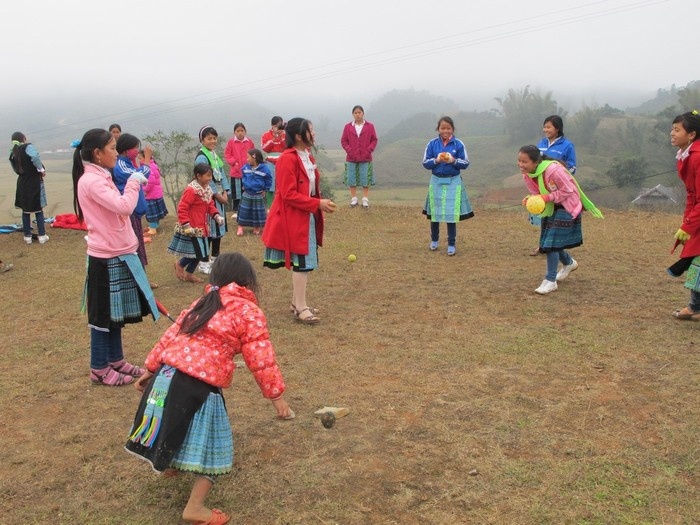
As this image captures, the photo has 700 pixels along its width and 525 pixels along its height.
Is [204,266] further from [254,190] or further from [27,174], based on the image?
[27,174]

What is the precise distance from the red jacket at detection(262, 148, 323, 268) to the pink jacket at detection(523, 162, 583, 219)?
2.52 m

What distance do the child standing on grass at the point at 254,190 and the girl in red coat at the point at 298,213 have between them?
458cm

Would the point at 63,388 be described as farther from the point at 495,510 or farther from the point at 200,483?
the point at 495,510

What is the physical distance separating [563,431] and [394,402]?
44.2 inches

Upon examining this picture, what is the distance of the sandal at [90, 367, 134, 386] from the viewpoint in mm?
4586

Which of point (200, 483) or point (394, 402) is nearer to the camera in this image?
point (200, 483)

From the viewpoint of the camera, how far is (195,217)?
7.58 metres

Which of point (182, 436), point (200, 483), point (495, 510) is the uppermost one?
point (182, 436)

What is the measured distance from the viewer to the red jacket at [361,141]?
1191 centimetres

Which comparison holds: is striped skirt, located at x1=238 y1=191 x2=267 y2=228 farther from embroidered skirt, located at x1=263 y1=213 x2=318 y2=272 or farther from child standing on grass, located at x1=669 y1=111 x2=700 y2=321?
child standing on grass, located at x1=669 y1=111 x2=700 y2=321

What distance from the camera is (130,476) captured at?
3375 mm

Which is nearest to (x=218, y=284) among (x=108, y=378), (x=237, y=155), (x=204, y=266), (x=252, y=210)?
(x=108, y=378)

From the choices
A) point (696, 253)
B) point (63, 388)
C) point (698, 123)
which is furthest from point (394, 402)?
point (698, 123)

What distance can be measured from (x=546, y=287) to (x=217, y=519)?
4.92m
